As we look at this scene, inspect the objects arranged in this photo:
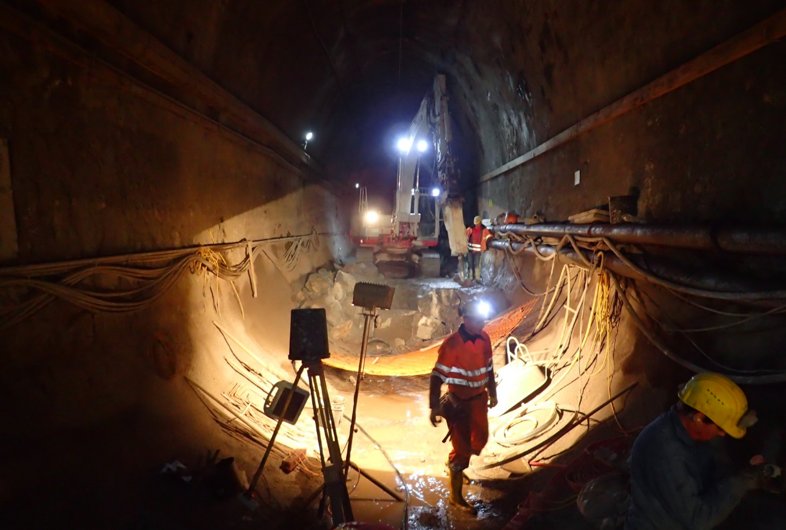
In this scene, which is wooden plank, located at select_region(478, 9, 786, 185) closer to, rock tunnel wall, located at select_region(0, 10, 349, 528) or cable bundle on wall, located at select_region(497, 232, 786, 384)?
cable bundle on wall, located at select_region(497, 232, 786, 384)

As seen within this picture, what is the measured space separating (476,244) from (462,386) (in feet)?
23.4

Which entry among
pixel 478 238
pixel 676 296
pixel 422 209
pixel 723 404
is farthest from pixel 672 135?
pixel 422 209

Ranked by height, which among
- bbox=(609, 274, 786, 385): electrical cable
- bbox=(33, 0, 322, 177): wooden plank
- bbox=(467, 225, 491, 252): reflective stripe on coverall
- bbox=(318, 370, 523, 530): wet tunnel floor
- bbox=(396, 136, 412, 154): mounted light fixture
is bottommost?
bbox=(318, 370, 523, 530): wet tunnel floor

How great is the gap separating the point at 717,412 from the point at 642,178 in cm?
338

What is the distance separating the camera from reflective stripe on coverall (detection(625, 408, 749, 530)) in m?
1.80

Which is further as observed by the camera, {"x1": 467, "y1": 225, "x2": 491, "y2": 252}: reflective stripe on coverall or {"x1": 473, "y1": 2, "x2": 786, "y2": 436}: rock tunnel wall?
{"x1": 467, "y1": 225, "x2": 491, "y2": 252}: reflective stripe on coverall

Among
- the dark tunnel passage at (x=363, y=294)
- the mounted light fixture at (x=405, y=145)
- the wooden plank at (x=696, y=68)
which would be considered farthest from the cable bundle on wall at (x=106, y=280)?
the mounted light fixture at (x=405, y=145)

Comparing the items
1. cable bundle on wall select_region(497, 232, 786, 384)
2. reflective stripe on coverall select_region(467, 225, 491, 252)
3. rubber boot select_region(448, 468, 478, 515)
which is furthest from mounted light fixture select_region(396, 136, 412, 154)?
rubber boot select_region(448, 468, 478, 515)

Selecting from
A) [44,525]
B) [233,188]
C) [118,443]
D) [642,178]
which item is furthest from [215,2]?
[642,178]

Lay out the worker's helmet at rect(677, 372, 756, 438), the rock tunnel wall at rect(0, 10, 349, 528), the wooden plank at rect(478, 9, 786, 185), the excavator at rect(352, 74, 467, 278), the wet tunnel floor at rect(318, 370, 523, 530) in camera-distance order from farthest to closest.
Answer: the excavator at rect(352, 74, 467, 278), the wet tunnel floor at rect(318, 370, 523, 530), the wooden plank at rect(478, 9, 786, 185), the rock tunnel wall at rect(0, 10, 349, 528), the worker's helmet at rect(677, 372, 756, 438)

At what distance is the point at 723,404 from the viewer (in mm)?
1780

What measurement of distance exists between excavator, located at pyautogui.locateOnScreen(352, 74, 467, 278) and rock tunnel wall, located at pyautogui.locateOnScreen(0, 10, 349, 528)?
6589 millimetres

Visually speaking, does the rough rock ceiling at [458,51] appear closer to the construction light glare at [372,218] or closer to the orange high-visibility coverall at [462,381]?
the orange high-visibility coverall at [462,381]

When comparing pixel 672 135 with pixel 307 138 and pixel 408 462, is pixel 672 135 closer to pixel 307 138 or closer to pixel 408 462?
pixel 408 462
